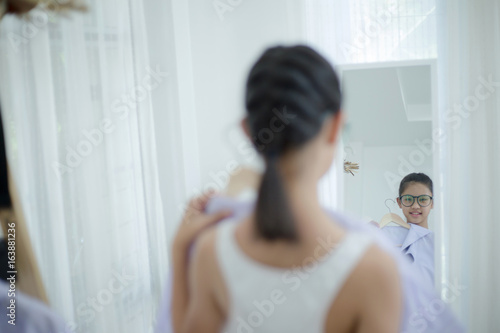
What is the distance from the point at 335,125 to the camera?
0.96 m

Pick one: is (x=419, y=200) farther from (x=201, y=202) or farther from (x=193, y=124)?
(x=201, y=202)

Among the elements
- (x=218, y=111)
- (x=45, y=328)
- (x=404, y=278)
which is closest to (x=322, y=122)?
(x=404, y=278)

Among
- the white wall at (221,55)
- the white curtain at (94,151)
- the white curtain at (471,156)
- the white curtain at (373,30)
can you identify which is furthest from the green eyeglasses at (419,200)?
the white curtain at (94,151)

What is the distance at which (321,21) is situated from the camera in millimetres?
1831

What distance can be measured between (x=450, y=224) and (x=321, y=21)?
91 centimetres

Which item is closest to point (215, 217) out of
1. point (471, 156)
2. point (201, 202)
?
point (201, 202)

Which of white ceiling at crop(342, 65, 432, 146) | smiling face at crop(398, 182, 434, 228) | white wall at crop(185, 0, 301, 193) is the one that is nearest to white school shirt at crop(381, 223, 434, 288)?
smiling face at crop(398, 182, 434, 228)

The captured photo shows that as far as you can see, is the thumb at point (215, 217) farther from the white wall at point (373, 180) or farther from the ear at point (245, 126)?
the white wall at point (373, 180)

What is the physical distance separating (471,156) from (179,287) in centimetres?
135

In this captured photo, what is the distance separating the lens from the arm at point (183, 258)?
104 cm

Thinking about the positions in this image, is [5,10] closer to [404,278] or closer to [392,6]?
[404,278]

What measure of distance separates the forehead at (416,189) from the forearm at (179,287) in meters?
0.90

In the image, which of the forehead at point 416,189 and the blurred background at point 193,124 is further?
the forehead at point 416,189

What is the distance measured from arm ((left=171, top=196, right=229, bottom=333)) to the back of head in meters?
0.16
